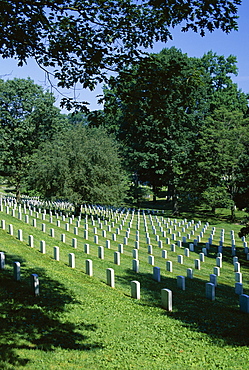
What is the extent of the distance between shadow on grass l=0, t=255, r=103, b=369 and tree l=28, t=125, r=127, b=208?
20.9 meters

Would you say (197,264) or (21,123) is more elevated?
(21,123)

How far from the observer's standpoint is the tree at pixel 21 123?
4053cm

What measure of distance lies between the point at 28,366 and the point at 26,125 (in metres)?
38.1

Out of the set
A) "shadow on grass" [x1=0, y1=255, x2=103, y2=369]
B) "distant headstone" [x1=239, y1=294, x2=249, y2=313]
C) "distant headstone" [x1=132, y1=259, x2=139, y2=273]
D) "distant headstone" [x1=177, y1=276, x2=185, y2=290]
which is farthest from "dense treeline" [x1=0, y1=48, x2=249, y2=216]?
"shadow on grass" [x1=0, y1=255, x2=103, y2=369]

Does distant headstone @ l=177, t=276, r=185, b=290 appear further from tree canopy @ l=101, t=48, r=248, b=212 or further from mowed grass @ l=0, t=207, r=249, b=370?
tree canopy @ l=101, t=48, r=248, b=212

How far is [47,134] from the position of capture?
44.4 meters

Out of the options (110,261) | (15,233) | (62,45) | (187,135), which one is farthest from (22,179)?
(62,45)

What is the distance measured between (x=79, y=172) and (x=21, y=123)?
1409cm

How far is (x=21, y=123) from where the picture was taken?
40.8m

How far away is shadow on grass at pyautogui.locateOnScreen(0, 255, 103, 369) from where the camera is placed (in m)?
6.16

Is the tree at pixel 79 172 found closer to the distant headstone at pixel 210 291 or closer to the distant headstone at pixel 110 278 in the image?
the distant headstone at pixel 110 278

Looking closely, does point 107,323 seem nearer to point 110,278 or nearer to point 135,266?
point 110,278

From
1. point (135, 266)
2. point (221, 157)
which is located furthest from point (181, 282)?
point (221, 157)

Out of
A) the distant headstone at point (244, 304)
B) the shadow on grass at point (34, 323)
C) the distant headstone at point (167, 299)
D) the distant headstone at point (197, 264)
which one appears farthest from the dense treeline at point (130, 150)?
the shadow on grass at point (34, 323)
